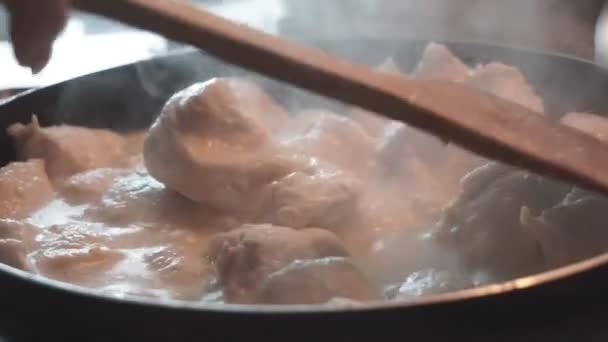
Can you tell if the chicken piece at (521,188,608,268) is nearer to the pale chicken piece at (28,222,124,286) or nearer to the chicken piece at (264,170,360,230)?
the chicken piece at (264,170,360,230)

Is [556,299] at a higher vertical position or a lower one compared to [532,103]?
lower

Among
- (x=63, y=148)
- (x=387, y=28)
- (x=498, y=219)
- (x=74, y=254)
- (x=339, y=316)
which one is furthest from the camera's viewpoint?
(x=387, y=28)

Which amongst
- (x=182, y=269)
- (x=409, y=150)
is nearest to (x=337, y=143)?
(x=409, y=150)

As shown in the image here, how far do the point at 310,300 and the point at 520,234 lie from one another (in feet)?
0.82

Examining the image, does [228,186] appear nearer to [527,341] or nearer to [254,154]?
[254,154]

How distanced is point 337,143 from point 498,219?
379mm

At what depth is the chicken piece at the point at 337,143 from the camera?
1.29m

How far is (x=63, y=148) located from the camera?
132 cm

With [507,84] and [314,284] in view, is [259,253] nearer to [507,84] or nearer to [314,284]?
[314,284]

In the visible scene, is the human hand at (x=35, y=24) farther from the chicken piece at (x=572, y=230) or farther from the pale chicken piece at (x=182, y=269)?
the chicken piece at (x=572, y=230)

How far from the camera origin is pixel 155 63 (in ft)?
4.92

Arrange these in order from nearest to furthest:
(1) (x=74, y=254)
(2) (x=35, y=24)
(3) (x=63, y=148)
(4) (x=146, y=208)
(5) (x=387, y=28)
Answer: (2) (x=35, y=24)
(1) (x=74, y=254)
(4) (x=146, y=208)
(3) (x=63, y=148)
(5) (x=387, y=28)

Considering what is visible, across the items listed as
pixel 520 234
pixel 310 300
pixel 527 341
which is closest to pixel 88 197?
pixel 310 300

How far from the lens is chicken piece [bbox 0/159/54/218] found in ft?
3.95
